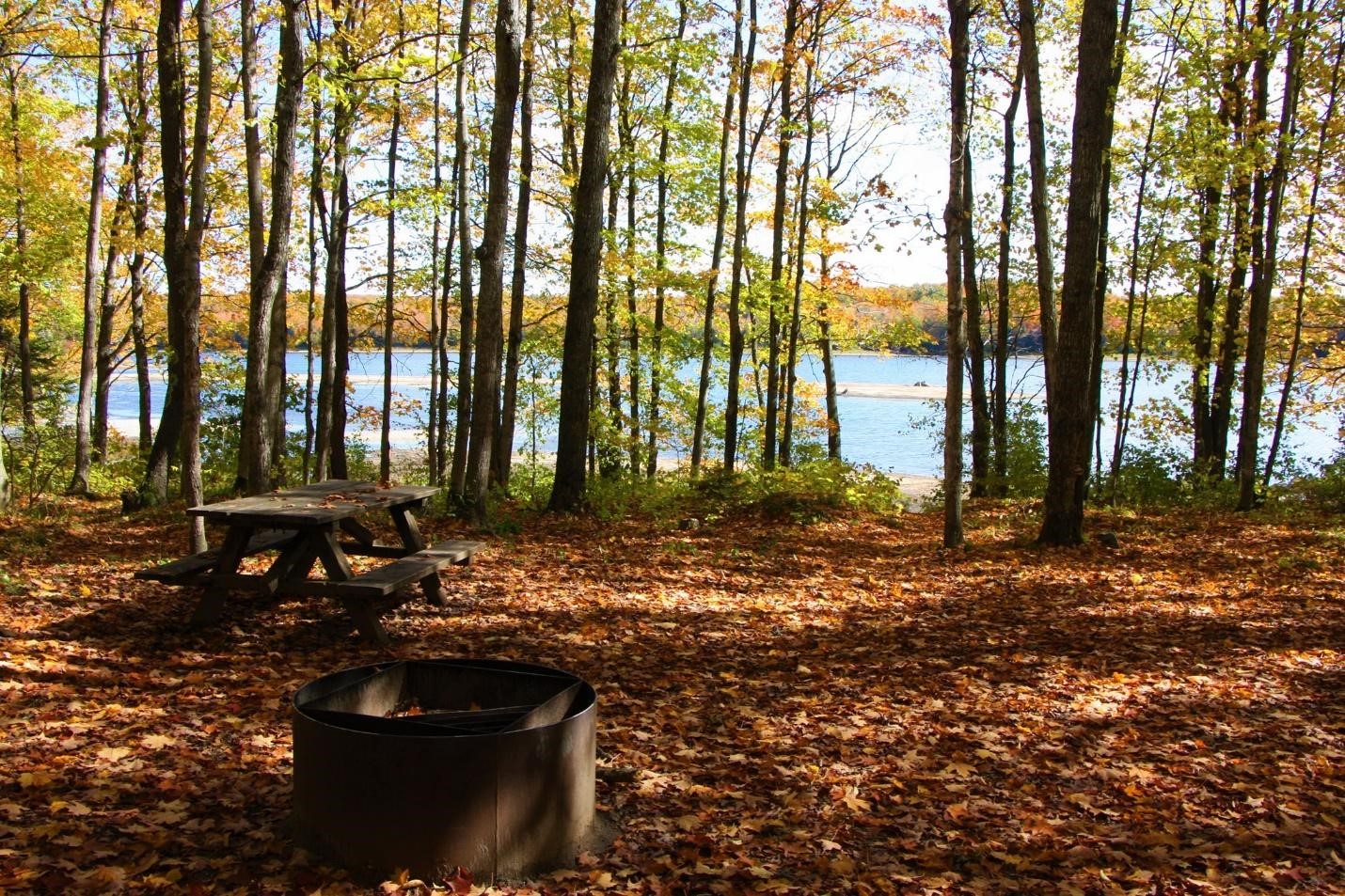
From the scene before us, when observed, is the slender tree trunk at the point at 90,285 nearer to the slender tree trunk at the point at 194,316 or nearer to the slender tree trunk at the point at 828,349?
the slender tree trunk at the point at 194,316

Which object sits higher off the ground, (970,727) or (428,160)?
(428,160)

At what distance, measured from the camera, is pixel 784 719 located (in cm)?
486

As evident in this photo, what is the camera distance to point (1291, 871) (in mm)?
3182

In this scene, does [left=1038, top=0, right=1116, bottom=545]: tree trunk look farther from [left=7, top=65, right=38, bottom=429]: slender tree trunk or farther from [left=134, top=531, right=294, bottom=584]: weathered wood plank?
[left=7, top=65, right=38, bottom=429]: slender tree trunk

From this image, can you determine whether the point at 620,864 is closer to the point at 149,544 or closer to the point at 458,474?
the point at 149,544

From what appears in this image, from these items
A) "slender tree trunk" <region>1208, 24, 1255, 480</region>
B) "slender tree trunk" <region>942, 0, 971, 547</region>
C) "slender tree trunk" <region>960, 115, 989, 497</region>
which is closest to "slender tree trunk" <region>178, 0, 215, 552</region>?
"slender tree trunk" <region>942, 0, 971, 547</region>

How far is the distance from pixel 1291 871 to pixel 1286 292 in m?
18.9

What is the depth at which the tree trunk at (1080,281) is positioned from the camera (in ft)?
31.1

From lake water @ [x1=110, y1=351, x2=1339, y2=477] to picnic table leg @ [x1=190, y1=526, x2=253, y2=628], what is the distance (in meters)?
13.9

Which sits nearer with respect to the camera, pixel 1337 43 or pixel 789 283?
pixel 1337 43

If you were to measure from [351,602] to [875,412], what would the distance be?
2564 inches

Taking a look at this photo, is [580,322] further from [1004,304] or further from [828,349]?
[828,349]

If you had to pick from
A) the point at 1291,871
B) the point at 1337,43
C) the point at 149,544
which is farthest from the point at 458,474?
the point at 1337,43

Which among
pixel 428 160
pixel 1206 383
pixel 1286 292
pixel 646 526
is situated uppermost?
pixel 428 160
